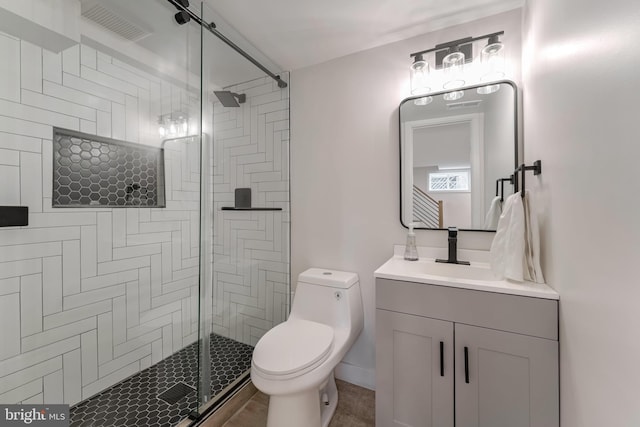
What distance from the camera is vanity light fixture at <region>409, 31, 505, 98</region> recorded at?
141 cm

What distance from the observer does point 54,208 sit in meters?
1.31

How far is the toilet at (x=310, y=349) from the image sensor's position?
116cm

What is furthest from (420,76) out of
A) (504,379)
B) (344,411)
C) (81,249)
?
(81,249)

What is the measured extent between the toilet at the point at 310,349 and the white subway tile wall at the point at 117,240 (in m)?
0.45

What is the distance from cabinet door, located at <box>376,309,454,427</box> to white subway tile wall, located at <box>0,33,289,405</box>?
0.98 m

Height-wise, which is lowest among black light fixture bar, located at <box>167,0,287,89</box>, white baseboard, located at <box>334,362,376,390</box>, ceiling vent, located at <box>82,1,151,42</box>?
white baseboard, located at <box>334,362,376,390</box>

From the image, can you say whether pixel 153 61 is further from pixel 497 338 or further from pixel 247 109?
pixel 497 338

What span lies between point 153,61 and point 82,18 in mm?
362

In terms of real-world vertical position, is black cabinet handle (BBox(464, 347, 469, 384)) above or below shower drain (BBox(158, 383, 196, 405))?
above

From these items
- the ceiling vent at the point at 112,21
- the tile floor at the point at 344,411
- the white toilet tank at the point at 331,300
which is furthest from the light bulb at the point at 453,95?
the tile floor at the point at 344,411

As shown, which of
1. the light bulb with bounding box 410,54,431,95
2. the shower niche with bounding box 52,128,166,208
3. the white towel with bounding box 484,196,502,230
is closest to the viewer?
the shower niche with bounding box 52,128,166,208

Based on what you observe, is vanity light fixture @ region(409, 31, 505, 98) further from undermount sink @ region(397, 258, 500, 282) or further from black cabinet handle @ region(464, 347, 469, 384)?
black cabinet handle @ region(464, 347, 469, 384)

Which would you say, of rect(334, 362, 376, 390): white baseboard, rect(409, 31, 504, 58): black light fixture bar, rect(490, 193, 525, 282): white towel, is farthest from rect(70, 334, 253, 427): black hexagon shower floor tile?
rect(409, 31, 504, 58): black light fixture bar

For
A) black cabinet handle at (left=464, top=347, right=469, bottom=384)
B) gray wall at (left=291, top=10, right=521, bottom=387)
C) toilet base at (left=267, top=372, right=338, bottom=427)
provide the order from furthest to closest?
gray wall at (left=291, top=10, right=521, bottom=387) < toilet base at (left=267, top=372, right=338, bottom=427) < black cabinet handle at (left=464, top=347, right=469, bottom=384)
